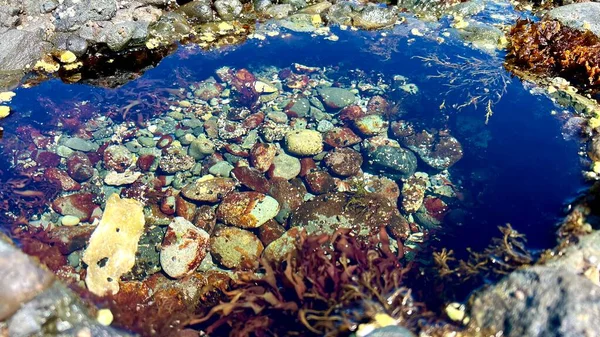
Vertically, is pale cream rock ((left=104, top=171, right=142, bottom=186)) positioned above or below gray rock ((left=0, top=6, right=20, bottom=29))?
below

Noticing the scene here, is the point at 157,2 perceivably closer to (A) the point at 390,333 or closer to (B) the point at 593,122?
(A) the point at 390,333

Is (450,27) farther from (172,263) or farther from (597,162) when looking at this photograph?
(172,263)

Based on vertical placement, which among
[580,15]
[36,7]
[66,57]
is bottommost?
[66,57]

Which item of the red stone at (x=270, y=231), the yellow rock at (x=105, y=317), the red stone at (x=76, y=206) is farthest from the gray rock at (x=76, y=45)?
the yellow rock at (x=105, y=317)

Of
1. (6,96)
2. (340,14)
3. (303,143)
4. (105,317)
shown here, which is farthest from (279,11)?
(105,317)

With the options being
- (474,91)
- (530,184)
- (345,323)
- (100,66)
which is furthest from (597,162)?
(100,66)

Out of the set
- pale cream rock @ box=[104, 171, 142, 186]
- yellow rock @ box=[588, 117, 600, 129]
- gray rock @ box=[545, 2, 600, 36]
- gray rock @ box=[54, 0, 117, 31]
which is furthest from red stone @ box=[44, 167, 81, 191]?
gray rock @ box=[545, 2, 600, 36]

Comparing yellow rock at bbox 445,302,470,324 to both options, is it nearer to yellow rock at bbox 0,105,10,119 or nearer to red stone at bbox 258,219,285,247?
red stone at bbox 258,219,285,247
